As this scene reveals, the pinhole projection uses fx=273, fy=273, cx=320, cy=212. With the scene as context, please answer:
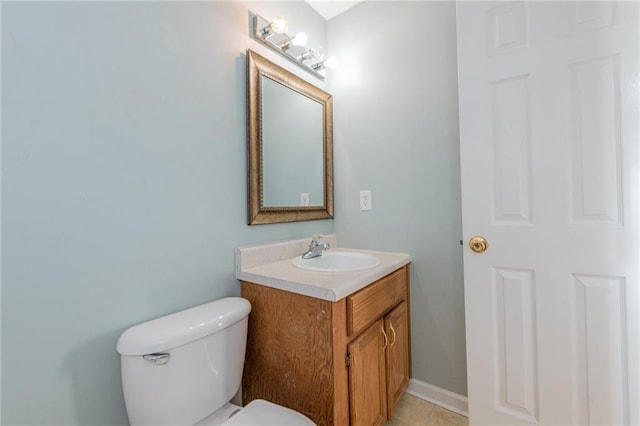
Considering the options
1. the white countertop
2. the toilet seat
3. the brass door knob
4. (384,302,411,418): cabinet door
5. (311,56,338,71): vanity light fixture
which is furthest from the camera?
(311,56,338,71): vanity light fixture

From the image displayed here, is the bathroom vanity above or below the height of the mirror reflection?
below

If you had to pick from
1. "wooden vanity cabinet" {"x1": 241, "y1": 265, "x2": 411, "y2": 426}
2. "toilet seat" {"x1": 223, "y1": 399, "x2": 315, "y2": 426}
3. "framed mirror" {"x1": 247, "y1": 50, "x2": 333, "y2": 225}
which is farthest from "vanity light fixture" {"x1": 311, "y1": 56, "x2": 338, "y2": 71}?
"toilet seat" {"x1": 223, "y1": 399, "x2": 315, "y2": 426}

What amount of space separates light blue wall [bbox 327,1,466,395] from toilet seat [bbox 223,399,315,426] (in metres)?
0.88

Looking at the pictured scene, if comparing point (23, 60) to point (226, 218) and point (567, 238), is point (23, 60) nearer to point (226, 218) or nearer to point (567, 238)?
point (226, 218)

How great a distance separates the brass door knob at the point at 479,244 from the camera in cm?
113

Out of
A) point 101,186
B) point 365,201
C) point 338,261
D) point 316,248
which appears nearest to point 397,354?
point 338,261

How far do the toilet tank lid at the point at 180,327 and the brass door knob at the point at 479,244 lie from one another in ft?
3.15

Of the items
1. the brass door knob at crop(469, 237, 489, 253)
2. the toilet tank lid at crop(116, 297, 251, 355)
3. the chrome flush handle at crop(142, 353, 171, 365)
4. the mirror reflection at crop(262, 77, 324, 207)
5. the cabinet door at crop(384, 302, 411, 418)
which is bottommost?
the cabinet door at crop(384, 302, 411, 418)

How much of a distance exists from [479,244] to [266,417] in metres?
1.03

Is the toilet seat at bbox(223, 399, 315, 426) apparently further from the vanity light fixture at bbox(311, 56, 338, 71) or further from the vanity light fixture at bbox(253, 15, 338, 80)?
the vanity light fixture at bbox(311, 56, 338, 71)

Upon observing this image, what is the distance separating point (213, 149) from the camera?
1.16 metres

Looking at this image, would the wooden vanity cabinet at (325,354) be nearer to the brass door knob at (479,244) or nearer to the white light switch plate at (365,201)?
the brass door knob at (479,244)

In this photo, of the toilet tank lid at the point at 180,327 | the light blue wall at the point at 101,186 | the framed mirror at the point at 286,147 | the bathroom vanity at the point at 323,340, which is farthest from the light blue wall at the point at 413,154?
the toilet tank lid at the point at 180,327

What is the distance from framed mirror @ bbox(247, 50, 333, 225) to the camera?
1305mm
